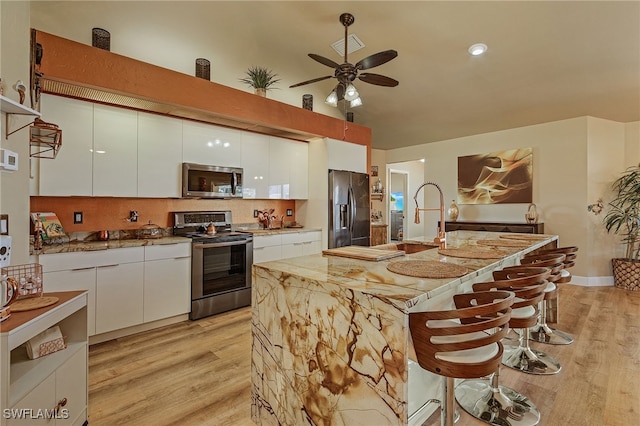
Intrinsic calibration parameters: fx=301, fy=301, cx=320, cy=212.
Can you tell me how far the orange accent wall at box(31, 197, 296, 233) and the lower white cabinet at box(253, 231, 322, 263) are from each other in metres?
0.73

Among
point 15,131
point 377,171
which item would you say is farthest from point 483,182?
point 15,131

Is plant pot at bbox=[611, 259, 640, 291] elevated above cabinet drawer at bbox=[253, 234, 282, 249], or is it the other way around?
cabinet drawer at bbox=[253, 234, 282, 249]

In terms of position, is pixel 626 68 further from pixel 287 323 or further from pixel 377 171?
pixel 287 323

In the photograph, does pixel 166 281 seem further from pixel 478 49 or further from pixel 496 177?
pixel 496 177

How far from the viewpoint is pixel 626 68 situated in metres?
3.75

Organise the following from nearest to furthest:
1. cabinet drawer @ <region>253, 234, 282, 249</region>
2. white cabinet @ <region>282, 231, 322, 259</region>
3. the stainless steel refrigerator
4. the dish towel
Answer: the dish towel, cabinet drawer @ <region>253, 234, 282, 249</region>, white cabinet @ <region>282, 231, 322, 259</region>, the stainless steel refrigerator

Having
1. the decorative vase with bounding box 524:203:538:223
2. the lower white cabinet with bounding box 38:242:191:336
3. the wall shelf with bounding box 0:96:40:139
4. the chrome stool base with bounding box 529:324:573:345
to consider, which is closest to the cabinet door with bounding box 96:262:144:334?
the lower white cabinet with bounding box 38:242:191:336

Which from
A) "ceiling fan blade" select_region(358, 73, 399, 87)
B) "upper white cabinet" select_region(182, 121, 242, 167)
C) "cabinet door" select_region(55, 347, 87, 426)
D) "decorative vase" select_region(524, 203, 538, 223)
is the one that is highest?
"ceiling fan blade" select_region(358, 73, 399, 87)

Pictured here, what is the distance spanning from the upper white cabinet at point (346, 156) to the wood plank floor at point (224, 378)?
2558 mm

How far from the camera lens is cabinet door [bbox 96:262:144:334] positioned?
2633 mm

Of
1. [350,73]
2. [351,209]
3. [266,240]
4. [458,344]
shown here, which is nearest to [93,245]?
[266,240]

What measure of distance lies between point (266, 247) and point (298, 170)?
1.34 m

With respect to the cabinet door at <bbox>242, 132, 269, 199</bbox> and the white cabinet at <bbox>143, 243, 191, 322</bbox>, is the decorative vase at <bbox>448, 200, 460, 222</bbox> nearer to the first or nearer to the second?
the cabinet door at <bbox>242, 132, 269, 199</bbox>

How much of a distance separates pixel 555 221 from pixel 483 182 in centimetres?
130
